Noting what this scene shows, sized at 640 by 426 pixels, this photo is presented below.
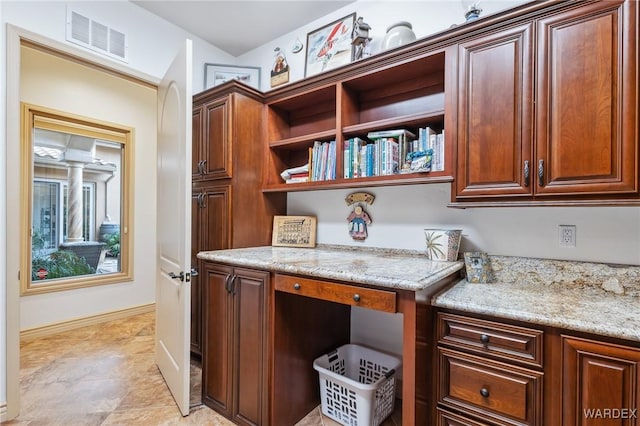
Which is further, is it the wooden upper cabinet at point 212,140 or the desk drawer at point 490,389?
the wooden upper cabinet at point 212,140

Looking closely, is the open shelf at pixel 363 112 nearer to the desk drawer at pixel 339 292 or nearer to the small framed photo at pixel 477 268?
the small framed photo at pixel 477 268

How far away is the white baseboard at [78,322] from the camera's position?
9.82 feet

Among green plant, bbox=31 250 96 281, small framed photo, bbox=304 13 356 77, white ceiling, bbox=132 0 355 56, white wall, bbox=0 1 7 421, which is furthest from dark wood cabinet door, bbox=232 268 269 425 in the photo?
green plant, bbox=31 250 96 281

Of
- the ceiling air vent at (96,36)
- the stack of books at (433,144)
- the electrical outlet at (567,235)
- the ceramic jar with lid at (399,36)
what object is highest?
the ceiling air vent at (96,36)

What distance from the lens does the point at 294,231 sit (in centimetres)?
242

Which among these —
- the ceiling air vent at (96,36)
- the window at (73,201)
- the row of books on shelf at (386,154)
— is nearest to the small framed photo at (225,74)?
the ceiling air vent at (96,36)

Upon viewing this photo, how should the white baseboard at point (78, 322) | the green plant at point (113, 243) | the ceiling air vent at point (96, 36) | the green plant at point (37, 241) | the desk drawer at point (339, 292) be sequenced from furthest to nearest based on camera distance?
the green plant at point (113, 243)
the green plant at point (37, 241)
the white baseboard at point (78, 322)
the ceiling air vent at point (96, 36)
the desk drawer at point (339, 292)

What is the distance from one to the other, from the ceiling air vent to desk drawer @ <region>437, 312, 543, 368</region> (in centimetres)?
273

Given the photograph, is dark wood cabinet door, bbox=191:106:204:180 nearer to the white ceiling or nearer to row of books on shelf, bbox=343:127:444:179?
the white ceiling

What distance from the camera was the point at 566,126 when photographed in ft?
4.40

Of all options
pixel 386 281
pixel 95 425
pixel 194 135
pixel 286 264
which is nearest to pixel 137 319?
pixel 95 425

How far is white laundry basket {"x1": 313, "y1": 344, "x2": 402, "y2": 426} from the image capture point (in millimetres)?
1695

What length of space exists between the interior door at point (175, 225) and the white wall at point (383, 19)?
1068mm

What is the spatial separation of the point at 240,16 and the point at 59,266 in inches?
126
